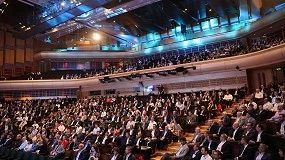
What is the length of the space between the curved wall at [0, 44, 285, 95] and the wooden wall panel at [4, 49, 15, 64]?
253cm

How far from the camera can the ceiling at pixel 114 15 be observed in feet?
51.6

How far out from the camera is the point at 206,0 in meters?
16.1

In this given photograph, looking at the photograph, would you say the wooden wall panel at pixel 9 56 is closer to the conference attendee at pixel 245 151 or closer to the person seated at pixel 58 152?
the person seated at pixel 58 152

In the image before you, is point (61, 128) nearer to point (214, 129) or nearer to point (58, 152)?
point (58, 152)

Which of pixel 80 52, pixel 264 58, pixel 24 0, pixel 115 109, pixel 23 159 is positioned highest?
pixel 24 0

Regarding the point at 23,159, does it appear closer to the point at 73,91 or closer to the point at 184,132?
the point at 184,132

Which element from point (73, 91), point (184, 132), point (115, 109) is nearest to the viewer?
point (184, 132)

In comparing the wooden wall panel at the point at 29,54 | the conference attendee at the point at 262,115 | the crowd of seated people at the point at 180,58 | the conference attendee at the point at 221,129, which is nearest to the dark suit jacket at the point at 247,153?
the conference attendee at the point at 221,129

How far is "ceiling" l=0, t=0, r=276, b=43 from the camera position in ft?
51.6

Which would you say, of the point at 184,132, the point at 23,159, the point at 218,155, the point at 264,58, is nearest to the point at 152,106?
the point at 184,132

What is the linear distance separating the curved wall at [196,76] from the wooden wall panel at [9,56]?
253 cm

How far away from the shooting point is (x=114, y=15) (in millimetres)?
17562

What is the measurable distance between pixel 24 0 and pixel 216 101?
12680mm

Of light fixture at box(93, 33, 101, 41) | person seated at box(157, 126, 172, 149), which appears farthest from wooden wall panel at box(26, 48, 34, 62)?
person seated at box(157, 126, 172, 149)
